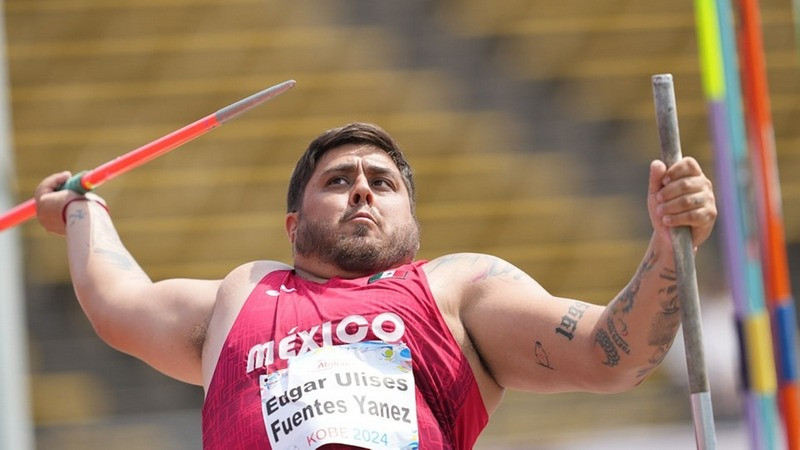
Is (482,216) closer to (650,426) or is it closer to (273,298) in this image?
(650,426)

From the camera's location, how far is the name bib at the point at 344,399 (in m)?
2.58

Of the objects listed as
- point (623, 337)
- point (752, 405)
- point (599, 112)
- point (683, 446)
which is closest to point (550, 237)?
point (599, 112)

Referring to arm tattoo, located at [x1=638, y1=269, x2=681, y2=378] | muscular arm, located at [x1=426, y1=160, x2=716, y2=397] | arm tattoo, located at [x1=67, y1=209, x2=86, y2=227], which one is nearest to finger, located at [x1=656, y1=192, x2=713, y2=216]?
muscular arm, located at [x1=426, y1=160, x2=716, y2=397]

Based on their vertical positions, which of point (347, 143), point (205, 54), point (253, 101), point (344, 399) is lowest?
point (344, 399)

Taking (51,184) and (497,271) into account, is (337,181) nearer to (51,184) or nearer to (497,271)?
(497,271)

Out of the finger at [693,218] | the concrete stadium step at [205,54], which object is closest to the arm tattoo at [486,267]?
the finger at [693,218]

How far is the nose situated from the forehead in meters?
0.07

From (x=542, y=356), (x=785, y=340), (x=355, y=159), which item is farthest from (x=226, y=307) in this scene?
(x=785, y=340)

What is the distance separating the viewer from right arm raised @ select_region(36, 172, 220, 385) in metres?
2.98

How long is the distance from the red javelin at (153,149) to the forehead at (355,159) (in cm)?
19

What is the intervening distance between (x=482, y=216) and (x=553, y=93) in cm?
100

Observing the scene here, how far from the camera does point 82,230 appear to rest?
10.8ft

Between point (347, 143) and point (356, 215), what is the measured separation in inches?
8.9

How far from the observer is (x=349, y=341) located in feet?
8.89
